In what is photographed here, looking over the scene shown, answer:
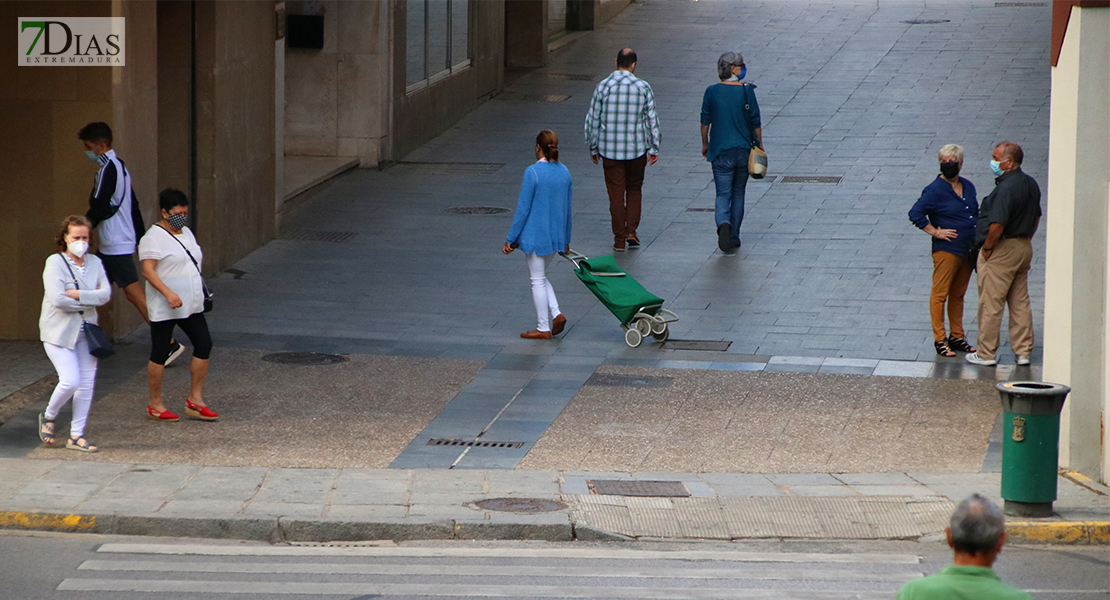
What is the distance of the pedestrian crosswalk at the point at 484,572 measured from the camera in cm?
744

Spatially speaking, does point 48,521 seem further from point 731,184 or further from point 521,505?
point 731,184

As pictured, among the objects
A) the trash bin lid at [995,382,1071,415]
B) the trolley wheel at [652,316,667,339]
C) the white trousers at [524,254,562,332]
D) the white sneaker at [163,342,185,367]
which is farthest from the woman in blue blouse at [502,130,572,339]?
the trash bin lid at [995,382,1071,415]

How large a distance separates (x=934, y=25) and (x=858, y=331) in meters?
18.3

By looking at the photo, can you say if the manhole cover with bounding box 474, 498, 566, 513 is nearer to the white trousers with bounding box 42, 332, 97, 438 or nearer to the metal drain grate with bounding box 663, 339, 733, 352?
the white trousers with bounding box 42, 332, 97, 438

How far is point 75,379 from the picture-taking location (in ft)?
32.0

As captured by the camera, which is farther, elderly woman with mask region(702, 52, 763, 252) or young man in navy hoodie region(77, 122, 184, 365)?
elderly woman with mask region(702, 52, 763, 252)

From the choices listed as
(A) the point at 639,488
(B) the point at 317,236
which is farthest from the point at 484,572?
(B) the point at 317,236

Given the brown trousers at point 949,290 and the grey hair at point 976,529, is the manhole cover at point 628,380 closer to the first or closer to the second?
the brown trousers at point 949,290

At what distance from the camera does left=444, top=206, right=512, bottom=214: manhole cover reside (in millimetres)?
18391

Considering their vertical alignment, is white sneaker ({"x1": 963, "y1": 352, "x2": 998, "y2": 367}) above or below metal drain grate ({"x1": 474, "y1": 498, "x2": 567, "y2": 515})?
above

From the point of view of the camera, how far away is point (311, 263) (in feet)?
52.6

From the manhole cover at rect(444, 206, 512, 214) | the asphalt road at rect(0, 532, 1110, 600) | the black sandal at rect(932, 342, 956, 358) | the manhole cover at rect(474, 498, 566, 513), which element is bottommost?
the asphalt road at rect(0, 532, 1110, 600)

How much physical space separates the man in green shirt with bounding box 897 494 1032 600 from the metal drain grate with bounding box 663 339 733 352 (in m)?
8.18

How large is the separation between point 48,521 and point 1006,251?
7392 mm
